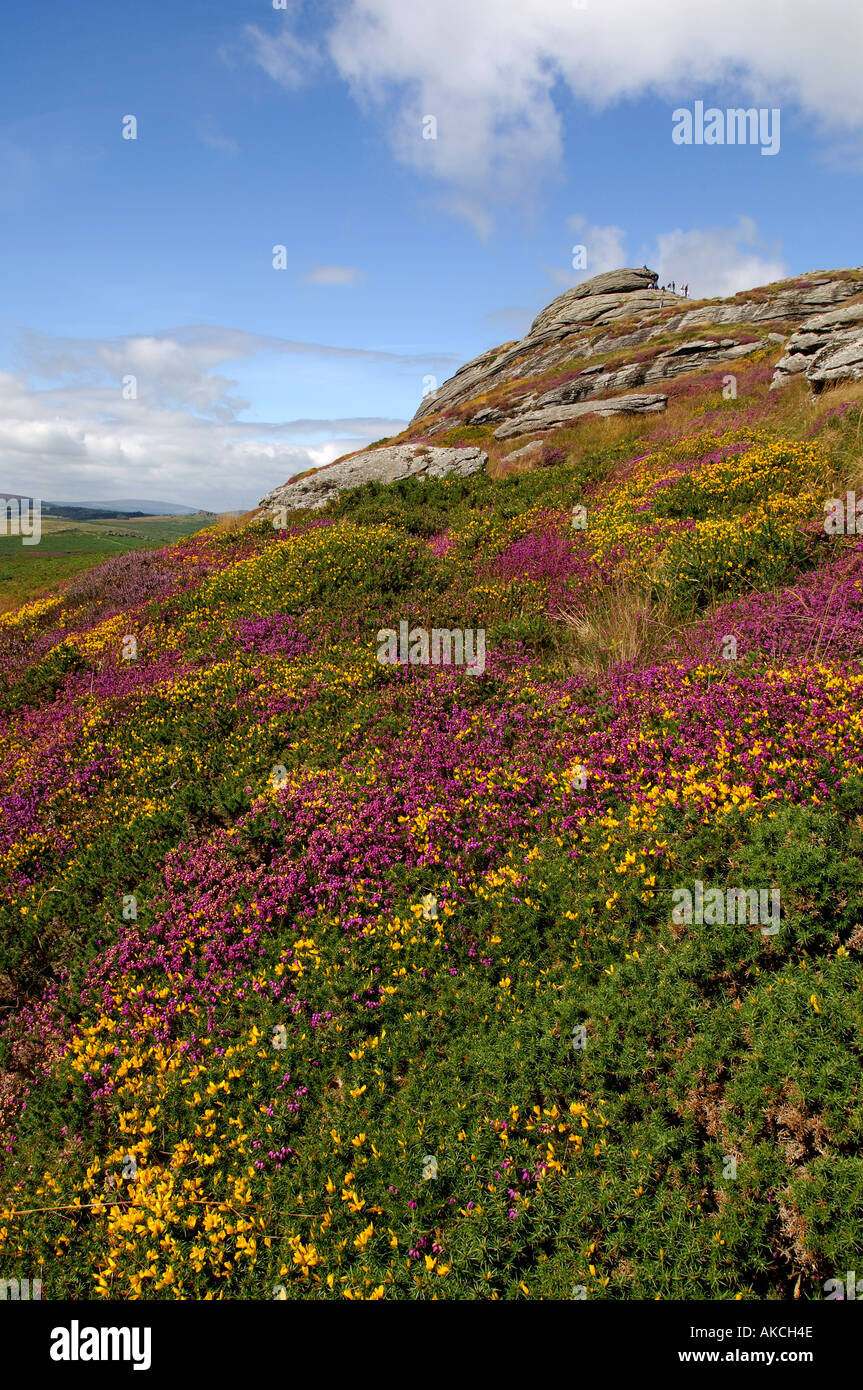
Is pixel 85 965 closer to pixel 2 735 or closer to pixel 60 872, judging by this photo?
pixel 60 872

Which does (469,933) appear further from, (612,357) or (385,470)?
(612,357)

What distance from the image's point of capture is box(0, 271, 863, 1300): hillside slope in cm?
379

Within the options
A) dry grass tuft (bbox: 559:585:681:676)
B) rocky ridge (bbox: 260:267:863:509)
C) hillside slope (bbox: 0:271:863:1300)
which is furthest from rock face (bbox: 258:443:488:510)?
dry grass tuft (bbox: 559:585:681:676)

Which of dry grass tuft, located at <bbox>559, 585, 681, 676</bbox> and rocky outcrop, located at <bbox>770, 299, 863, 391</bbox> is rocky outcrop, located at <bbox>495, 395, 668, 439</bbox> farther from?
dry grass tuft, located at <bbox>559, 585, 681, 676</bbox>

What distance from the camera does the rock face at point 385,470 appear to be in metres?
24.3

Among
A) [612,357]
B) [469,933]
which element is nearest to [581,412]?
[612,357]

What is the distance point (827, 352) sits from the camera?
862 inches

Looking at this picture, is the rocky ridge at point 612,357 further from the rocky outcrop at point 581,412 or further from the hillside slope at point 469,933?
the hillside slope at point 469,933

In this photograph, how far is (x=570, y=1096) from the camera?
433 centimetres

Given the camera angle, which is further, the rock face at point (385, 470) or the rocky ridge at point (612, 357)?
the rocky ridge at point (612, 357)

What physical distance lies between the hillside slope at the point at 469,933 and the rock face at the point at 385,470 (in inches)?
497

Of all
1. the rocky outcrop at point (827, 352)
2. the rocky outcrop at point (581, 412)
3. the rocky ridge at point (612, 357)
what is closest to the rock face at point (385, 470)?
the rocky ridge at point (612, 357)

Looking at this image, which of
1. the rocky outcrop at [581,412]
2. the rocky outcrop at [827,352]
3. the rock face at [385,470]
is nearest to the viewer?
the rocky outcrop at [827,352]

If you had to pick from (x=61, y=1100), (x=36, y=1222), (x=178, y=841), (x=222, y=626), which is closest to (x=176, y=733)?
(x=178, y=841)
